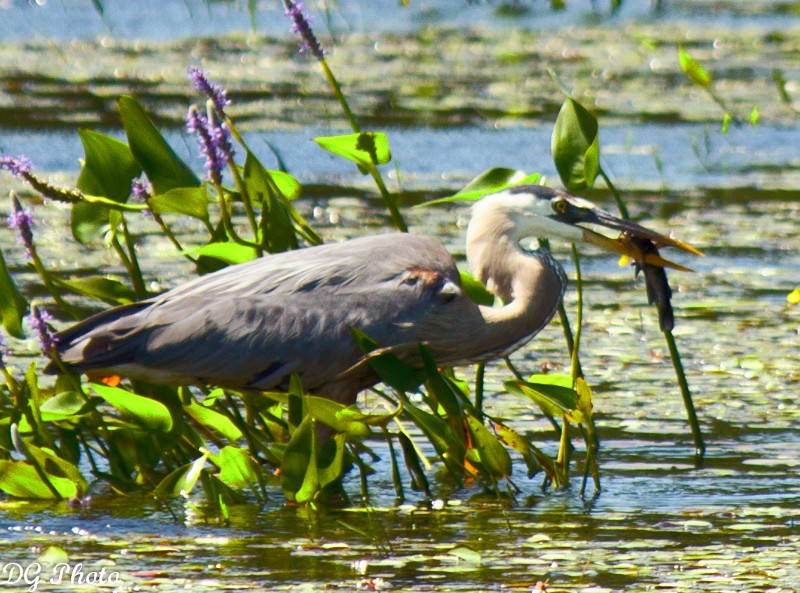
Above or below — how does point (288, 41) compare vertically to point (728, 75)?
above

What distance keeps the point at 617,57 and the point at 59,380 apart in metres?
7.85

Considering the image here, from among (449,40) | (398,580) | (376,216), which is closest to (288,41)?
(449,40)

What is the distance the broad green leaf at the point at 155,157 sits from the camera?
4.07m

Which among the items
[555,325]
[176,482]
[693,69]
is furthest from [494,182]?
[555,325]

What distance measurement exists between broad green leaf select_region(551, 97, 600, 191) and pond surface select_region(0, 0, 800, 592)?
80cm

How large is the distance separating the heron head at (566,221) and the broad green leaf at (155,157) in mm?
798

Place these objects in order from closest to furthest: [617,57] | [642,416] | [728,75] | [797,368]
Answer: [642,416] < [797,368] < [728,75] < [617,57]

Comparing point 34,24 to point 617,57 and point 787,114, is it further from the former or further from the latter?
point 787,114

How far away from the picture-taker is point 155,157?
4172 millimetres

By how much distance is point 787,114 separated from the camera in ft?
30.6

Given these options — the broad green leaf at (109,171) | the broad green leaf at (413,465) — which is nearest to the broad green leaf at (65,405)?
the broad green leaf at (109,171)

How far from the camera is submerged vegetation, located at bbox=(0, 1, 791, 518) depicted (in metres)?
3.77

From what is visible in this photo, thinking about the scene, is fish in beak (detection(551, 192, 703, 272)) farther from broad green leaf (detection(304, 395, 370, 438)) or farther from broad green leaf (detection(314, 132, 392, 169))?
broad green leaf (detection(304, 395, 370, 438))

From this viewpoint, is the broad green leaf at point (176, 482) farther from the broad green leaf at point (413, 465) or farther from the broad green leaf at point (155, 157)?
the broad green leaf at point (155, 157)
